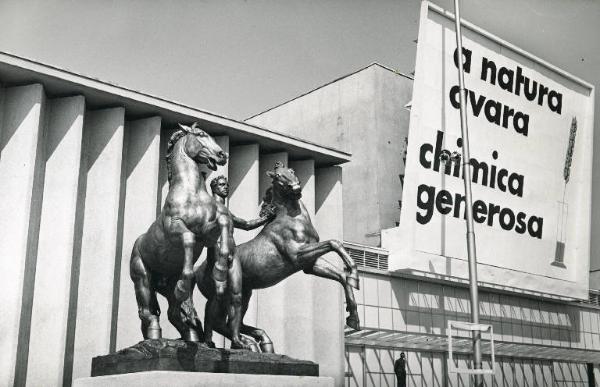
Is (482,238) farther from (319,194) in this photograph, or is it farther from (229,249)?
(229,249)

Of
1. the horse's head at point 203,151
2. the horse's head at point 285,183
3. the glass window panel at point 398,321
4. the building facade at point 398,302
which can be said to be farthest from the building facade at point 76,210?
the glass window panel at point 398,321

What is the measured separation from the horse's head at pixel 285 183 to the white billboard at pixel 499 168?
1396 centimetres

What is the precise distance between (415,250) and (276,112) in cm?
1260

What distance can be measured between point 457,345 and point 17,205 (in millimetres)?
17298

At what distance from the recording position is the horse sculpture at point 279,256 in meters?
9.15

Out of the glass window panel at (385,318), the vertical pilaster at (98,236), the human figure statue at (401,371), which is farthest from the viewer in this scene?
the glass window panel at (385,318)

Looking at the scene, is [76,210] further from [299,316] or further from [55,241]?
[299,316]

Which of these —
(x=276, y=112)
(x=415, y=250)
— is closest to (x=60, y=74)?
(x=415, y=250)

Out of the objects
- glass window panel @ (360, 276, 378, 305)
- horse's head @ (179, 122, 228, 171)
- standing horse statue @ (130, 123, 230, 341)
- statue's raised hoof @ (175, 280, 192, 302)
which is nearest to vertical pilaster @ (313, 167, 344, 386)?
glass window panel @ (360, 276, 378, 305)

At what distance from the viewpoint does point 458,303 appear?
26625 millimetres

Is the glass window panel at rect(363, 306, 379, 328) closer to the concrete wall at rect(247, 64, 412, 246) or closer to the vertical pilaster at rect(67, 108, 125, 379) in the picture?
the concrete wall at rect(247, 64, 412, 246)

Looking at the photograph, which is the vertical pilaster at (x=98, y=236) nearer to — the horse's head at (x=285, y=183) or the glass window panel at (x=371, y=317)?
the horse's head at (x=285, y=183)

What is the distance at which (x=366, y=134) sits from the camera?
2984cm

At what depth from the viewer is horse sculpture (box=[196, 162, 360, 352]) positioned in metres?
9.15
